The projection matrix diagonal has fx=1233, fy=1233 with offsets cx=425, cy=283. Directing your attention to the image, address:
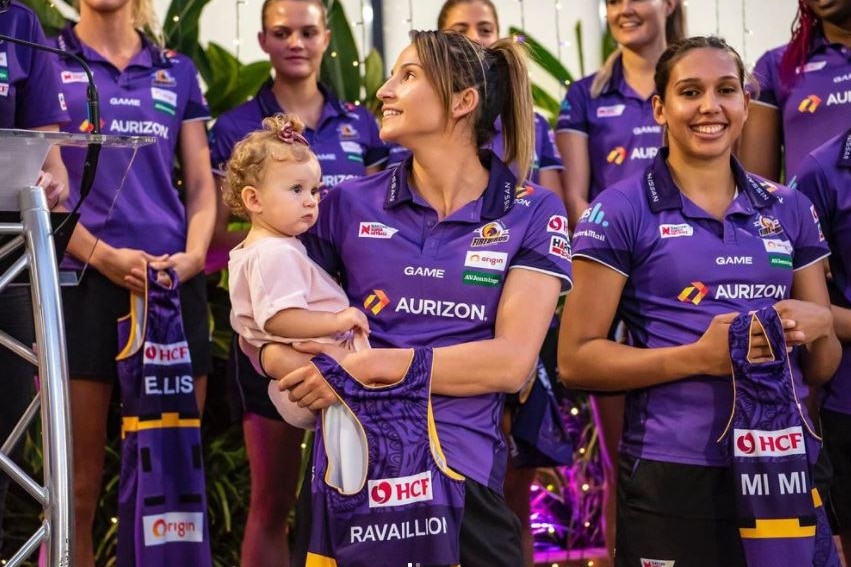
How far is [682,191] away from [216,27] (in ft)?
11.4

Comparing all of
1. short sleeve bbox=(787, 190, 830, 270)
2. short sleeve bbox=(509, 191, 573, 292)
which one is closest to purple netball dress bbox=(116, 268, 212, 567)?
short sleeve bbox=(509, 191, 573, 292)

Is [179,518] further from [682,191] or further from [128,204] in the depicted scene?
[682,191]

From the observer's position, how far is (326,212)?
8.53ft

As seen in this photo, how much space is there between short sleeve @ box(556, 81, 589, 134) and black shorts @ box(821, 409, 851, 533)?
1.35 meters

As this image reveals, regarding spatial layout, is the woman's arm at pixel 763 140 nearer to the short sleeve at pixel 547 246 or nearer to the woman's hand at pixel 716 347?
the woman's hand at pixel 716 347

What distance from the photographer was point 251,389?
361cm

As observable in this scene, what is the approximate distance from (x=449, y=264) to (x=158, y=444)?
1.26 metres

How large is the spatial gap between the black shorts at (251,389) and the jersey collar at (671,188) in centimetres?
132

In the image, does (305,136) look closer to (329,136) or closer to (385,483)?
(329,136)

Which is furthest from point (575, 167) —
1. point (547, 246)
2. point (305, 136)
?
point (547, 246)

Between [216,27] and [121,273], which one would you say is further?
[216,27]

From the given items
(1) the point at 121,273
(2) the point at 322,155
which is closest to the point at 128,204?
(1) the point at 121,273

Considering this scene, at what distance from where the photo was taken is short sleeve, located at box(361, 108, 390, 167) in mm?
3963

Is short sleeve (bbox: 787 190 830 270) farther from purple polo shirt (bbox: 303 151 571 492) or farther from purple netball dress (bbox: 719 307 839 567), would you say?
purple polo shirt (bbox: 303 151 571 492)
